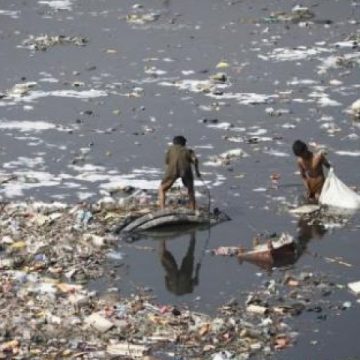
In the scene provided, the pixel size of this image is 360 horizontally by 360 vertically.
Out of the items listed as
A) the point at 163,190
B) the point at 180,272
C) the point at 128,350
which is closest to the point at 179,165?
the point at 163,190

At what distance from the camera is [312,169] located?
10.7 metres

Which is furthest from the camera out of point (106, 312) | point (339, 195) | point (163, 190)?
point (339, 195)

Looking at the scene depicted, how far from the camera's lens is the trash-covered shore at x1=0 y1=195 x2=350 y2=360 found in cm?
726

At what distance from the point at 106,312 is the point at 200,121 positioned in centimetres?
731

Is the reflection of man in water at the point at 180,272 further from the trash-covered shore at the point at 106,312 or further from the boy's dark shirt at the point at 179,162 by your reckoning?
the boy's dark shirt at the point at 179,162

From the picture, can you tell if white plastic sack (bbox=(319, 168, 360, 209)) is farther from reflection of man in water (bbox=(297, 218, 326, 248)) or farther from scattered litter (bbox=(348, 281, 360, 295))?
scattered litter (bbox=(348, 281, 360, 295))

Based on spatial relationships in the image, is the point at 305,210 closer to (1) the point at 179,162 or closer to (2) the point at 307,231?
(2) the point at 307,231

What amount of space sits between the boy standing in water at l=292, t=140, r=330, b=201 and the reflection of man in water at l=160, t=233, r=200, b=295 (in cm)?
200

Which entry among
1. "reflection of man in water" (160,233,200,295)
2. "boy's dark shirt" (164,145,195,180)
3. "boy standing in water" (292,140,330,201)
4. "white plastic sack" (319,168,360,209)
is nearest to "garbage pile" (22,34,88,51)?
"boy's dark shirt" (164,145,195,180)

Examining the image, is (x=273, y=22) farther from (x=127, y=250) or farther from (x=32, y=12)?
(x=127, y=250)

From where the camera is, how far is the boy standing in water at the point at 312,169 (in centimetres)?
1069

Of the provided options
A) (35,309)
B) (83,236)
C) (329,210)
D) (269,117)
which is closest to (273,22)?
(269,117)

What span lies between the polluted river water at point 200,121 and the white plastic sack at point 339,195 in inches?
13.6

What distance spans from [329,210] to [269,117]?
4522mm
